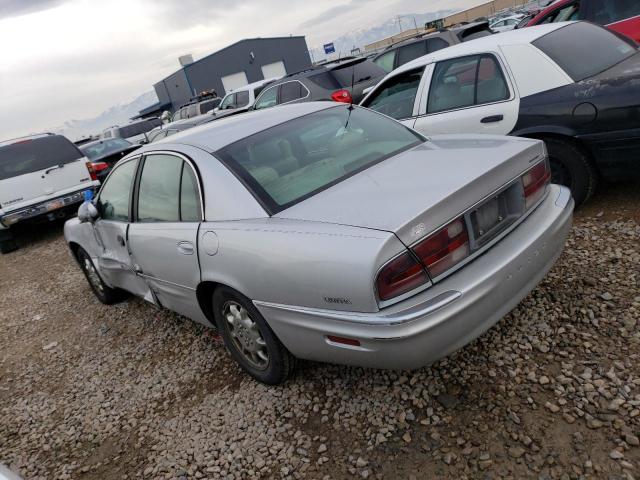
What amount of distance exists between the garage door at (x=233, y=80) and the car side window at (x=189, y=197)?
126ft

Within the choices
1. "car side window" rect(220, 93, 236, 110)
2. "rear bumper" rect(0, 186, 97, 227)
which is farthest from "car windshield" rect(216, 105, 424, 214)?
"car side window" rect(220, 93, 236, 110)

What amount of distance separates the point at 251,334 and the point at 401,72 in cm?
324

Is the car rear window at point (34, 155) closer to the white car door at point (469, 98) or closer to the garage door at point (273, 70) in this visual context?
the white car door at point (469, 98)

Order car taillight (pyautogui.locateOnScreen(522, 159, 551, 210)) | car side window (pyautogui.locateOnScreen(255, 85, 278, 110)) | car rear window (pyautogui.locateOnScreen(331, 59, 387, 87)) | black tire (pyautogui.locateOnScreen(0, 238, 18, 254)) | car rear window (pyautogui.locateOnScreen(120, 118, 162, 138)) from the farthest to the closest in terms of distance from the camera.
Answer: car rear window (pyautogui.locateOnScreen(120, 118, 162, 138)), car side window (pyautogui.locateOnScreen(255, 85, 278, 110)), car rear window (pyautogui.locateOnScreen(331, 59, 387, 87)), black tire (pyautogui.locateOnScreen(0, 238, 18, 254)), car taillight (pyautogui.locateOnScreen(522, 159, 551, 210))

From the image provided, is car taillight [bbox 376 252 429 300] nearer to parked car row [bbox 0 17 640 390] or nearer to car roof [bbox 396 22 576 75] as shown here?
parked car row [bbox 0 17 640 390]

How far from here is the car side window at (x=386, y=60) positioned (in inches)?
391

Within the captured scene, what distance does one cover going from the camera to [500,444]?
207 centimetres

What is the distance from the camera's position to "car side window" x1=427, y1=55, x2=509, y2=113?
395cm

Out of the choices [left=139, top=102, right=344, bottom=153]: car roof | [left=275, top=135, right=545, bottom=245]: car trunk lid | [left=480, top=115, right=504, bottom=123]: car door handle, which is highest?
[left=139, top=102, right=344, bottom=153]: car roof

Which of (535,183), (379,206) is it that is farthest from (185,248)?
(535,183)

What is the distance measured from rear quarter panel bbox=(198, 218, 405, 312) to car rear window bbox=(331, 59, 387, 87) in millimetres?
6990

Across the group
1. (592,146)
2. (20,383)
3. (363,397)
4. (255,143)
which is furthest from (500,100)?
(20,383)

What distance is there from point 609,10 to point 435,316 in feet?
20.7

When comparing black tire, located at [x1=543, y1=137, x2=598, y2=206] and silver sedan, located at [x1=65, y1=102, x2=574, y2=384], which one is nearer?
silver sedan, located at [x1=65, y1=102, x2=574, y2=384]
